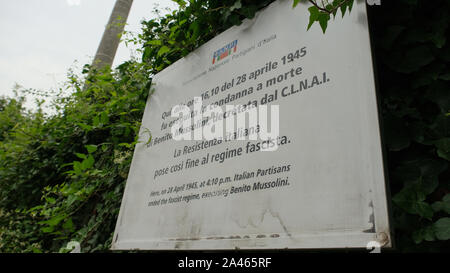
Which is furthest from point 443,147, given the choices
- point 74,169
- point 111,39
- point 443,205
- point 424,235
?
point 111,39

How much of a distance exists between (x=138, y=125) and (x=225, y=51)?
0.92m

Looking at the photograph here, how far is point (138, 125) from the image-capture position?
2137 mm

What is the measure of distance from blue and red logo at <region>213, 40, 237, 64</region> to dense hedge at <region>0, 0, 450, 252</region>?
15 cm

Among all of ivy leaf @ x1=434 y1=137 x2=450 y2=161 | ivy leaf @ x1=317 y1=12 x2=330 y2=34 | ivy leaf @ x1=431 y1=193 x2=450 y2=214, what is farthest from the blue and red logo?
ivy leaf @ x1=431 y1=193 x2=450 y2=214

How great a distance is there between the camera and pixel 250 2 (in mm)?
1628

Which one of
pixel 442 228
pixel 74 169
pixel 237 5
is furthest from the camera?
pixel 74 169

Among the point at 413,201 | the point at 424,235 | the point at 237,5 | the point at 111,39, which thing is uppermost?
the point at 111,39

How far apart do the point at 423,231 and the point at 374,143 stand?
317mm

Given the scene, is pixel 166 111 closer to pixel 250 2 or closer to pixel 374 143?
pixel 250 2

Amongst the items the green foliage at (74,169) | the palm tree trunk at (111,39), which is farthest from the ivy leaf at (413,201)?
the palm tree trunk at (111,39)

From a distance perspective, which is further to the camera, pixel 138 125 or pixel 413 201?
pixel 138 125

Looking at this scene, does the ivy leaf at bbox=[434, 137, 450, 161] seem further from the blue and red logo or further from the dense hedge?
the blue and red logo

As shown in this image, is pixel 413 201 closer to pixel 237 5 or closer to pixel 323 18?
pixel 323 18

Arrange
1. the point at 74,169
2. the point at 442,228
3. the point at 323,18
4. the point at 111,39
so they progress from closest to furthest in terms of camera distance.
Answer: the point at 442,228 → the point at 323,18 → the point at 74,169 → the point at 111,39
